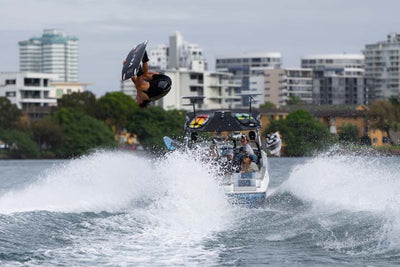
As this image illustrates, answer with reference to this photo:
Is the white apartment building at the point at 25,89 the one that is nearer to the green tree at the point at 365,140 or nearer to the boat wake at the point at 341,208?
the green tree at the point at 365,140

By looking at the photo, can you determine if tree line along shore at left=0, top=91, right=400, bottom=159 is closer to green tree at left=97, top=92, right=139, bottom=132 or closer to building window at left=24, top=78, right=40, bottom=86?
green tree at left=97, top=92, right=139, bottom=132

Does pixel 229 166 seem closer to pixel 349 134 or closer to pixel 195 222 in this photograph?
pixel 195 222

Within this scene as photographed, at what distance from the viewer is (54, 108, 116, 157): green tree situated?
9300 cm

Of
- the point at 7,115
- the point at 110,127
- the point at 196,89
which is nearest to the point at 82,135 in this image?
the point at 110,127

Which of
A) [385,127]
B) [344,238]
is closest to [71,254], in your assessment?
[344,238]

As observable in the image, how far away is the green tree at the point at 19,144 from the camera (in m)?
97.1

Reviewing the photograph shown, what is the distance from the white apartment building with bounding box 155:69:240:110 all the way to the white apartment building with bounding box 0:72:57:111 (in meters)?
16.2

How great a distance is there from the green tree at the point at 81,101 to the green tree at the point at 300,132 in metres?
20.7

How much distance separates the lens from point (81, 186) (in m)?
30.4

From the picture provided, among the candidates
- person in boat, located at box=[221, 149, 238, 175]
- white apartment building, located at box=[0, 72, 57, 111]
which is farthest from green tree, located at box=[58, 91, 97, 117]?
person in boat, located at box=[221, 149, 238, 175]

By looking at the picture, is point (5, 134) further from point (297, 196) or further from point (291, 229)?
point (291, 229)

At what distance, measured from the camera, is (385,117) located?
87.3 meters

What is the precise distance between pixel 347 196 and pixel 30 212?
7629mm

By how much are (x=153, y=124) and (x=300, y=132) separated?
15.9 metres
